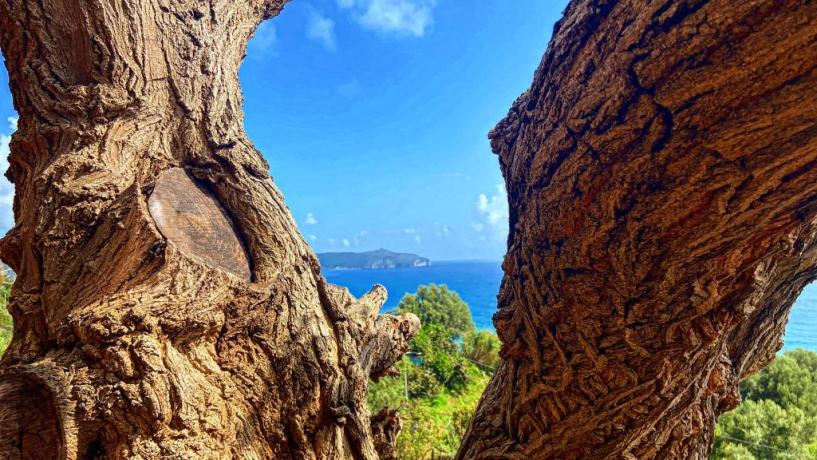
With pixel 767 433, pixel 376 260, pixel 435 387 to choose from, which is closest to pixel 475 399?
pixel 435 387

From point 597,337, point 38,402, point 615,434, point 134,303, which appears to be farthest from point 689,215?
point 38,402

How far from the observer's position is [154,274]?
1.54m

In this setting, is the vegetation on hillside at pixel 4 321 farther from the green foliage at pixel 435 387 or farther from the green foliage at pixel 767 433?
the green foliage at pixel 767 433

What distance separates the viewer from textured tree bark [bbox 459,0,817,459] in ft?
4.10

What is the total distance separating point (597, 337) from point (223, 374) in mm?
1720

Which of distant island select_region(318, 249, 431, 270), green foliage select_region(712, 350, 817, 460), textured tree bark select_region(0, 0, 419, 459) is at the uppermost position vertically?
distant island select_region(318, 249, 431, 270)

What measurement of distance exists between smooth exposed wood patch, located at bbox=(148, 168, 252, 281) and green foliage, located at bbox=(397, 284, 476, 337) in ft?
59.7

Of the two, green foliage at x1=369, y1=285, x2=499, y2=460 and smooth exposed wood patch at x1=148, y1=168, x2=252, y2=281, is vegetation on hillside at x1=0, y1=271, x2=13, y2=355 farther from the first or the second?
smooth exposed wood patch at x1=148, y1=168, x2=252, y2=281

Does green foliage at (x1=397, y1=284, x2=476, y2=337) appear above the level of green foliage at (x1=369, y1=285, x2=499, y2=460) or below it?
above

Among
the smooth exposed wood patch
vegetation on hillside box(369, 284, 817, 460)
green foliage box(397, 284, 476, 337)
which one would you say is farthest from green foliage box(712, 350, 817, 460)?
green foliage box(397, 284, 476, 337)

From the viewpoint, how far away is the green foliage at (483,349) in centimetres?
1547

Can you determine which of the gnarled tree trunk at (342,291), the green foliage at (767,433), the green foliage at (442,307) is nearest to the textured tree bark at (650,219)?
the gnarled tree trunk at (342,291)

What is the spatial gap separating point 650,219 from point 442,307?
20491 mm

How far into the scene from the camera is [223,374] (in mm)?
1561
